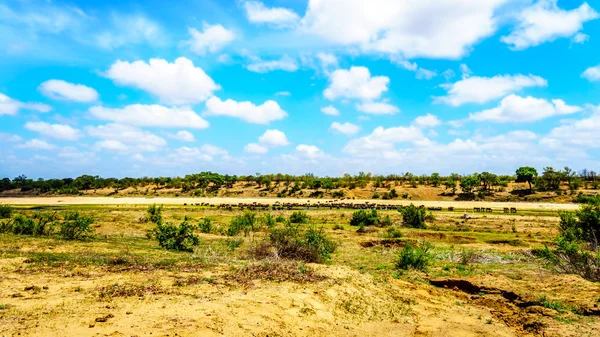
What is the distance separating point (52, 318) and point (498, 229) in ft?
127

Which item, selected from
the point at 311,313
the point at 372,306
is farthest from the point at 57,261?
the point at 372,306

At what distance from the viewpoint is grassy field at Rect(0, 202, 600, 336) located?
839 cm

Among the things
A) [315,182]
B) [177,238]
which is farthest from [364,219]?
[315,182]

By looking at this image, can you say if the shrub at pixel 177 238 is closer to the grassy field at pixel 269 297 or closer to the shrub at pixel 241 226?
the grassy field at pixel 269 297

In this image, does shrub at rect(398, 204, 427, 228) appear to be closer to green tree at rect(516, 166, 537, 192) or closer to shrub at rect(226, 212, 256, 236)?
shrub at rect(226, 212, 256, 236)

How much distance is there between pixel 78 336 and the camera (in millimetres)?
7188

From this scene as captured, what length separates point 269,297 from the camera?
10.5m

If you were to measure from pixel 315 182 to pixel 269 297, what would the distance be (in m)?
78.5

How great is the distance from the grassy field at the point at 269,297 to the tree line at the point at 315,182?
217ft

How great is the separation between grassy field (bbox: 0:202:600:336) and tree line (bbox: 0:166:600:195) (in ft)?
217

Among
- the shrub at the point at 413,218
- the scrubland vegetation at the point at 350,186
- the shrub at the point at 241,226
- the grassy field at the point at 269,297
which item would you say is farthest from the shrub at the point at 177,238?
the scrubland vegetation at the point at 350,186

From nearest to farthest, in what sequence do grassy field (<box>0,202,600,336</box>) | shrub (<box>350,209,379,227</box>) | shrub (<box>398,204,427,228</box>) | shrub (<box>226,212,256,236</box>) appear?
grassy field (<box>0,202,600,336</box>) → shrub (<box>226,212,256,236</box>) → shrub (<box>398,204,427,228</box>) → shrub (<box>350,209,379,227</box>)

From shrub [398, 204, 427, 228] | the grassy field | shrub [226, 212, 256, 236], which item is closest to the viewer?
the grassy field

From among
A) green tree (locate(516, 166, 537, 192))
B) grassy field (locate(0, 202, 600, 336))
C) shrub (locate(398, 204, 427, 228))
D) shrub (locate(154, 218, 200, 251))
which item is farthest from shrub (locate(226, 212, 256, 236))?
green tree (locate(516, 166, 537, 192))
